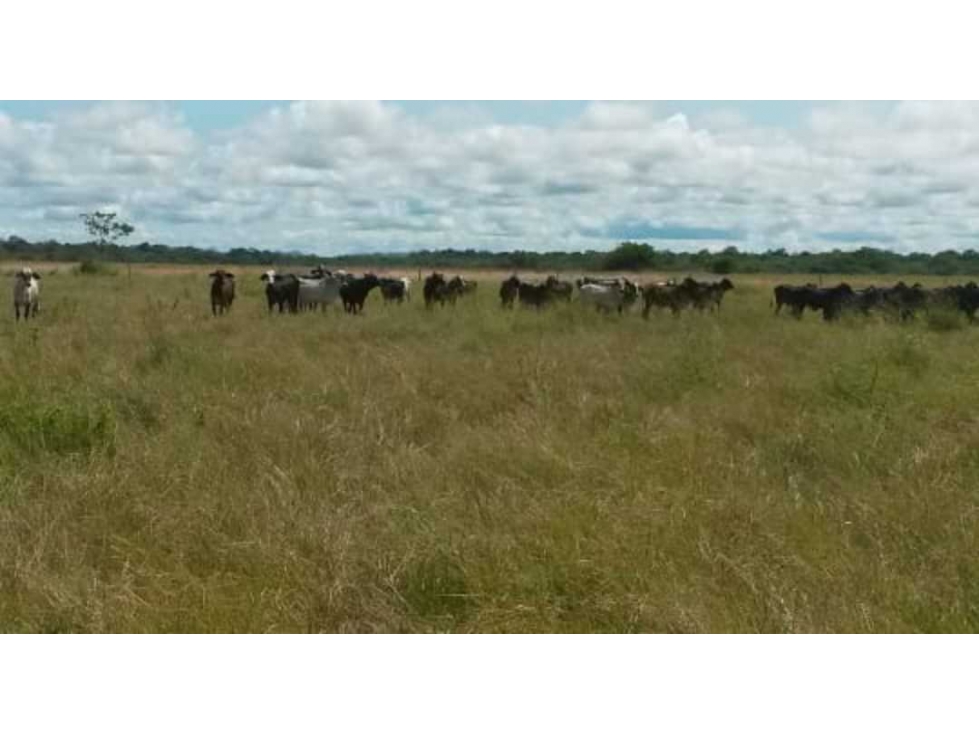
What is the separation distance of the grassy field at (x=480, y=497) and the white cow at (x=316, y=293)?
13.3m

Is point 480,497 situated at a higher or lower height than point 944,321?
lower

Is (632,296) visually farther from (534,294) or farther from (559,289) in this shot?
(534,294)

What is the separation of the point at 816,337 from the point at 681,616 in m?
13.8

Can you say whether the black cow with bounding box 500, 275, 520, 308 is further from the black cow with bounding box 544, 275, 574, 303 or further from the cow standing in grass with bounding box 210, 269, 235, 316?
the cow standing in grass with bounding box 210, 269, 235, 316

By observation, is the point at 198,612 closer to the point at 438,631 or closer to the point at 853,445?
the point at 438,631

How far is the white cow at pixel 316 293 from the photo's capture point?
2328 centimetres

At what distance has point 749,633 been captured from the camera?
346 centimetres

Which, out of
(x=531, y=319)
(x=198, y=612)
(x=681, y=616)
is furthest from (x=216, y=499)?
(x=531, y=319)

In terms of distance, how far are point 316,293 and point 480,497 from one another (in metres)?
19.1

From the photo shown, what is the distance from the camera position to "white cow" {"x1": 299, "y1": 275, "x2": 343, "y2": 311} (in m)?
23.3

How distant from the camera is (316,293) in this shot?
2338 cm

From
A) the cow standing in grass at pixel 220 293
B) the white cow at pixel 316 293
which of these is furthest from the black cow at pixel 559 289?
the cow standing in grass at pixel 220 293

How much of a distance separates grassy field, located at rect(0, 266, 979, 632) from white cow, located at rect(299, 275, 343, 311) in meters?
13.3

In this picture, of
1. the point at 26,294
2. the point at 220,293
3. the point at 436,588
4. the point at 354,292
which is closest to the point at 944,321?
the point at 354,292
